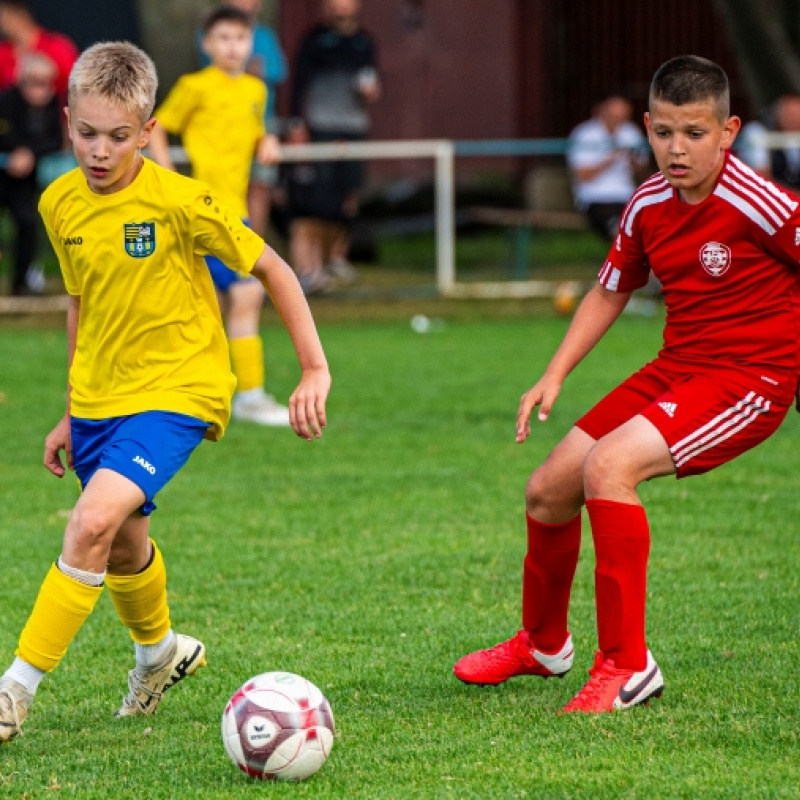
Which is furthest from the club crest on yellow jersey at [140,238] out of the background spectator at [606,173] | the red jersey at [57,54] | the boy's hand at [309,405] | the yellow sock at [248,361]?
the background spectator at [606,173]

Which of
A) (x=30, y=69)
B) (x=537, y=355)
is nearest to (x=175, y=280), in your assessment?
(x=537, y=355)

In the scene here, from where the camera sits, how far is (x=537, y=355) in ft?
36.7

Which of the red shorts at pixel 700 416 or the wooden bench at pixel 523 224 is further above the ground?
the red shorts at pixel 700 416

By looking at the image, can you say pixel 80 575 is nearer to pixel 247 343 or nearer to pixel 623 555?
pixel 623 555

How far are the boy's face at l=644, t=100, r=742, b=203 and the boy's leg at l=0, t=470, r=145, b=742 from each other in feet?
5.41

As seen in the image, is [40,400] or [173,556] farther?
[40,400]

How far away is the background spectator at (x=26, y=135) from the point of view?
43.2ft

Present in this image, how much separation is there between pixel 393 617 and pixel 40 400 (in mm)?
Answer: 4762

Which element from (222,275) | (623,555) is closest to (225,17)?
(222,275)

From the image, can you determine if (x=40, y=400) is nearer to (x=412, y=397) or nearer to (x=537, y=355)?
(x=412, y=397)

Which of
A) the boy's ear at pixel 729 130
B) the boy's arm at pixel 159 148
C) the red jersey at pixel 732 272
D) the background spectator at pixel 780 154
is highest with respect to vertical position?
the boy's ear at pixel 729 130

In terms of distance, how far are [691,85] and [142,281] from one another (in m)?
1.53

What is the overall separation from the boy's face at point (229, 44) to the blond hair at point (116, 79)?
194 inches

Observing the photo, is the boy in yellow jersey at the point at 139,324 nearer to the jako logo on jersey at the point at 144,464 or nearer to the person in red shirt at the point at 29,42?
the jako logo on jersey at the point at 144,464
